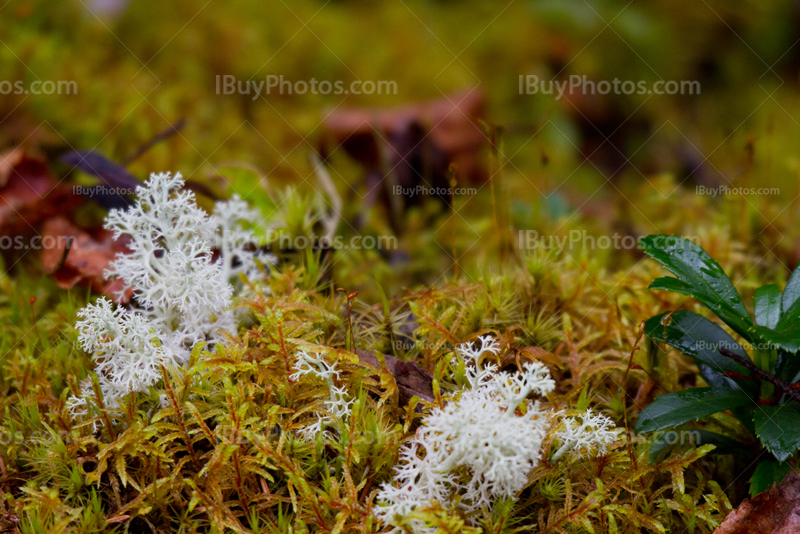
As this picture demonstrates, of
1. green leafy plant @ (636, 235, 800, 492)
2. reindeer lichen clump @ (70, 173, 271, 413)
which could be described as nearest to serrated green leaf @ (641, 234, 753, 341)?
green leafy plant @ (636, 235, 800, 492)

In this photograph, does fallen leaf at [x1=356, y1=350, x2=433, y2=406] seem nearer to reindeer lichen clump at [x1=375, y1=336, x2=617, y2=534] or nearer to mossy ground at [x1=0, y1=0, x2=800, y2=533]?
mossy ground at [x1=0, y1=0, x2=800, y2=533]

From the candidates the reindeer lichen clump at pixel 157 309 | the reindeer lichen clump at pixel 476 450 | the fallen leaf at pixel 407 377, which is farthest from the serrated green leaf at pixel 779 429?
the reindeer lichen clump at pixel 157 309

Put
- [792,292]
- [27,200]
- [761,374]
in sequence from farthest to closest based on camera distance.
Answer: [27,200]
[792,292]
[761,374]

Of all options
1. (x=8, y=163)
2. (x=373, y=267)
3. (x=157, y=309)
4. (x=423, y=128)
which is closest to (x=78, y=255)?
(x=157, y=309)

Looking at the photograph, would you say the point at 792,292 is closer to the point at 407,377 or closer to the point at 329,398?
the point at 407,377

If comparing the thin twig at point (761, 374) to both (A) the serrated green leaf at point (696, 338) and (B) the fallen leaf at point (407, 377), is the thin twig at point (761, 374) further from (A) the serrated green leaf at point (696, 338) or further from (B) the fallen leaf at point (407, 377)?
(B) the fallen leaf at point (407, 377)

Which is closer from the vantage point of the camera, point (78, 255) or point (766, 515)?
point (766, 515)

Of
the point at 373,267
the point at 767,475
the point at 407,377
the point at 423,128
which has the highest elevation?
the point at 423,128
